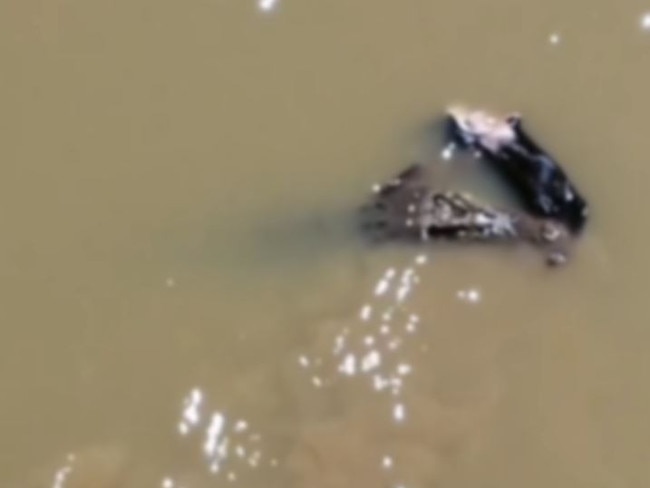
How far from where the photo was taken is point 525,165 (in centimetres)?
266

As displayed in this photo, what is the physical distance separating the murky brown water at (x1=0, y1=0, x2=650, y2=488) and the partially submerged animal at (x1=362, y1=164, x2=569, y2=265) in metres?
0.03

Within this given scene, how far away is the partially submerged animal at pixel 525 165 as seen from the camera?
8.70 ft

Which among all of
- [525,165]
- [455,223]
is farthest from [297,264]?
[525,165]

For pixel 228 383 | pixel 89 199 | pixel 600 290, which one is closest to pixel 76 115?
pixel 89 199

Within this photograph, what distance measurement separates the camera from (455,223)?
2.63m

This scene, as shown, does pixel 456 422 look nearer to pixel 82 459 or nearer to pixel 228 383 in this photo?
pixel 228 383

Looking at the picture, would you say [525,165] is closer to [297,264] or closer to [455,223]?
[455,223]

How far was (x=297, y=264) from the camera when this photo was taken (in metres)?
2.60

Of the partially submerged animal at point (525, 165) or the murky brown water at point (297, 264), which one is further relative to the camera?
the partially submerged animal at point (525, 165)

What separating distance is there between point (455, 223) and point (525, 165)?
16 cm

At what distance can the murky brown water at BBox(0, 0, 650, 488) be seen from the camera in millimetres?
2482

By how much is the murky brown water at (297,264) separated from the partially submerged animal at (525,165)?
42 mm

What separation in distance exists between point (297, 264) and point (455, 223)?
11.0 inches

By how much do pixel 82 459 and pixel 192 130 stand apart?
616 mm
